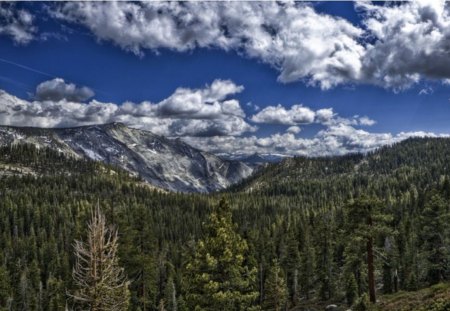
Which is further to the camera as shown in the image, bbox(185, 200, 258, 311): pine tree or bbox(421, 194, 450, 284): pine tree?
bbox(421, 194, 450, 284): pine tree

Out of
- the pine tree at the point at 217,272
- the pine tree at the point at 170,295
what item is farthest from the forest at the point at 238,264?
the pine tree at the point at 170,295

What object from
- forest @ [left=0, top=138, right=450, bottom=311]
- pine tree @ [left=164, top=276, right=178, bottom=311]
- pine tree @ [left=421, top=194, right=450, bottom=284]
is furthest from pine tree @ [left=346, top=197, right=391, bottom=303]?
pine tree @ [left=164, top=276, right=178, bottom=311]

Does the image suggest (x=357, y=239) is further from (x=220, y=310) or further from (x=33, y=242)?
(x=33, y=242)

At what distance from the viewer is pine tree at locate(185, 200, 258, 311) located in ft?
88.0

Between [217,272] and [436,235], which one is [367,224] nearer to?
[436,235]

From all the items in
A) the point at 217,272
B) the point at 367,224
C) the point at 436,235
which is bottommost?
the point at 217,272

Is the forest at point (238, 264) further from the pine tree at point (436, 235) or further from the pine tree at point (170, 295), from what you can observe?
the pine tree at point (170, 295)

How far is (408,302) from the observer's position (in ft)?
117

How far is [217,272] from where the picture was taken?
91.8ft

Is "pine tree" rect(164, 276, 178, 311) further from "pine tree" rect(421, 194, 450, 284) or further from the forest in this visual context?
"pine tree" rect(421, 194, 450, 284)

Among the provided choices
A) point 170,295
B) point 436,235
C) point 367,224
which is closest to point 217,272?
point 367,224

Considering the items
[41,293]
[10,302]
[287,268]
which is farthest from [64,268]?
[287,268]

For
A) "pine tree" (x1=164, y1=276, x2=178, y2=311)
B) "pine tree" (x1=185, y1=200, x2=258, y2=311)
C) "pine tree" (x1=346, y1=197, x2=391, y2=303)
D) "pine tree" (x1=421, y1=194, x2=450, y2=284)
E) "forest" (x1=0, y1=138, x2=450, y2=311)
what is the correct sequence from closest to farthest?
"forest" (x1=0, y1=138, x2=450, y2=311) → "pine tree" (x1=185, y1=200, x2=258, y2=311) → "pine tree" (x1=346, y1=197, x2=391, y2=303) → "pine tree" (x1=421, y1=194, x2=450, y2=284) → "pine tree" (x1=164, y1=276, x2=178, y2=311)

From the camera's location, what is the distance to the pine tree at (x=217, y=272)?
26.8 m
